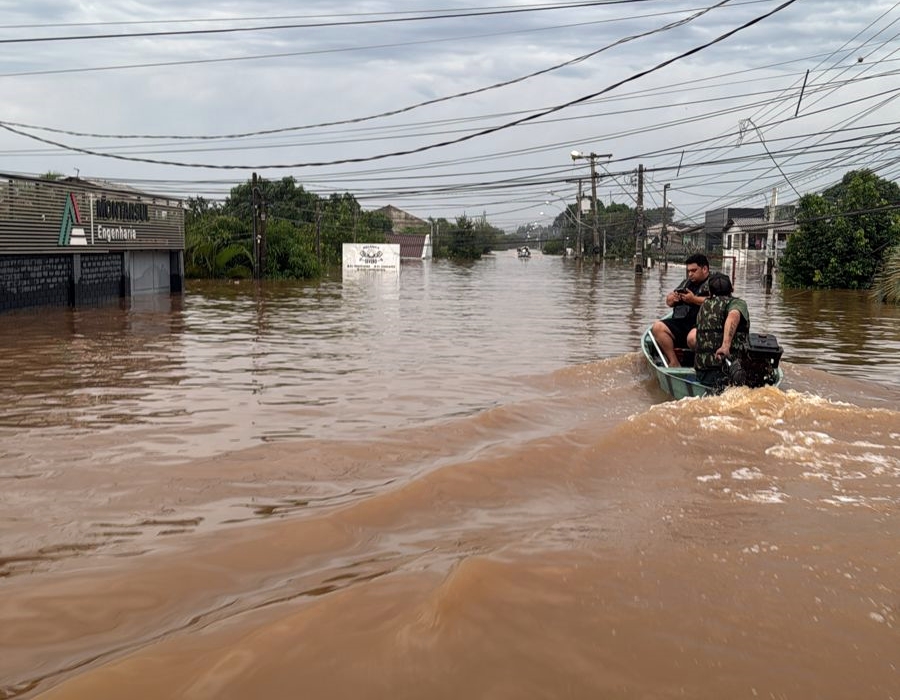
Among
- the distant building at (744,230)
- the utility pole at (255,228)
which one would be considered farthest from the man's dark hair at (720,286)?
the distant building at (744,230)

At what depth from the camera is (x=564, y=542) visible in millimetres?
5207

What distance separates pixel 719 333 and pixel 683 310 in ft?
7.02

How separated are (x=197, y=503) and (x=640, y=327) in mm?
16341

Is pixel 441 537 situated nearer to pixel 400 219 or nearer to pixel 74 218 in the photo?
pixel 74 218

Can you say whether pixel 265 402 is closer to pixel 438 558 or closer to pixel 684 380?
pixel 684 380

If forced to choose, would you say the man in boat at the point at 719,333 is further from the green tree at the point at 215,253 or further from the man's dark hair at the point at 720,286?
the green tree at the point at 215,253

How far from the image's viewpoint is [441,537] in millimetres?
5414

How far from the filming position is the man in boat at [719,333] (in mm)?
9422

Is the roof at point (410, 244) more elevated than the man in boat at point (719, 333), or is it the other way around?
the roof at point (410, 244)

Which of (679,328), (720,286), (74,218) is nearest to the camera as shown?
(720,286)

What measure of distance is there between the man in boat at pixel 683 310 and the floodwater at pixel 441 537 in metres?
0.66

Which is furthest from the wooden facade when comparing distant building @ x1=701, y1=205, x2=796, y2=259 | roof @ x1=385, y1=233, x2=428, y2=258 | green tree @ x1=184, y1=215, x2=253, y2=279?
roof @ x1=385, y1=233, x2=428, y2=258

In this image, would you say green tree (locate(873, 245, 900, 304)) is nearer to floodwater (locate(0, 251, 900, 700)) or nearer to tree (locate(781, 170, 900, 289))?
tree (locate(781, 170, 900, 289))

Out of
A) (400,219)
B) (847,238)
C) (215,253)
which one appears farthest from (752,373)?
(400,219)
